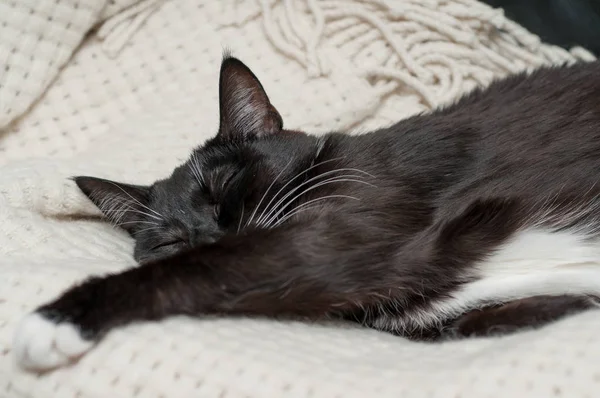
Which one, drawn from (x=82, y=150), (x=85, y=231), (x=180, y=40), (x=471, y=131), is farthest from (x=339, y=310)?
(x=180, y=40)

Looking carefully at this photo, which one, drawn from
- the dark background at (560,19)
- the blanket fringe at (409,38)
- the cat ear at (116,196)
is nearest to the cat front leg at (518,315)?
the cat ear at (116,196)

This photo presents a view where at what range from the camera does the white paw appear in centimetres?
91

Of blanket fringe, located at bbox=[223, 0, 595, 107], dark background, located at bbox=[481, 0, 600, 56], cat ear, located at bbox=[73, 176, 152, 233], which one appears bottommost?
cat ear, located at bbox=[73, 176, 152, 233]

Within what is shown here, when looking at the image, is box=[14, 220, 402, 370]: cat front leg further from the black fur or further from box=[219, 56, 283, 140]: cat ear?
box=[219, 56, 283, 140]: cat ear

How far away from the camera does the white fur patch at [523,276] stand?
1188 millimetres

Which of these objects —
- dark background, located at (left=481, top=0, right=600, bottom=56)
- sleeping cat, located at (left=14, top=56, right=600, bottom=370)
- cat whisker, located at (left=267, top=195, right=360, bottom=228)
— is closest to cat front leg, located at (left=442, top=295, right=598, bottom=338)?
sleeping cat, located at (left=14, top=56, right=600, bottom=370)

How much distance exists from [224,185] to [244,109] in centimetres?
19

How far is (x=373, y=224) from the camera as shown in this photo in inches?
44.6

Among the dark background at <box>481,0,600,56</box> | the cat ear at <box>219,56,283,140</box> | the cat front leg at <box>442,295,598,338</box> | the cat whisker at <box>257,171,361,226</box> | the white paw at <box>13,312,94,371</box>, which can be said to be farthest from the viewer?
the dark background at <box>481,0,600,56</box>

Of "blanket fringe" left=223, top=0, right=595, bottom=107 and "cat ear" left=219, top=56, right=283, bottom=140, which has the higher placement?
"blanket fringe" left=223, top=0, right=595, bottom=107

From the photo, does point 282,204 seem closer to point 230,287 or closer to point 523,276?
point 230,287

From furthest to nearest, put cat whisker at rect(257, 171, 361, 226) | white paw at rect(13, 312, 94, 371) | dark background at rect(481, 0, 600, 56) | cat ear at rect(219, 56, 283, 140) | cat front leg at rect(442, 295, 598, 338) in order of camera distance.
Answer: dark background at rect(481, 0, 600, 56), cat ear at rect(219, 56, 283, 140), cat whisker at rect(257, 171, 361, 226), cat front leg at rect(442, 295, 598, 338), white paw at rect(13, 312, 94, 371)

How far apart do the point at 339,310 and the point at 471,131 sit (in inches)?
18.6

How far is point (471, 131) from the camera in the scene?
1.35 metres
